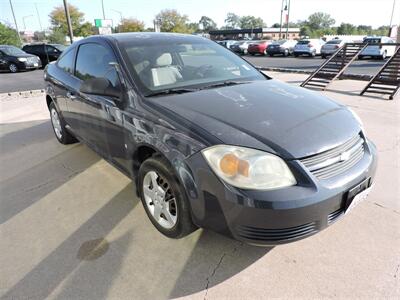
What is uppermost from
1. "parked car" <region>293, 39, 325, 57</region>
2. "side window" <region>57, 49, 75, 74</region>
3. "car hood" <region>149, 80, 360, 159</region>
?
"side window" <region>57, 49, 75, 74</region>

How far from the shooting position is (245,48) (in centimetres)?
3023

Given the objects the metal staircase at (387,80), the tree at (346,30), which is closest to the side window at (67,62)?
the metal staircase at (387,80)

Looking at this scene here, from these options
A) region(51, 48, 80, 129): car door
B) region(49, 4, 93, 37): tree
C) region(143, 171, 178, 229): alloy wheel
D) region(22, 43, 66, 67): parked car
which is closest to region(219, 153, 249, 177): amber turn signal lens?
region(143, 171, 178, 229): alloy wheel

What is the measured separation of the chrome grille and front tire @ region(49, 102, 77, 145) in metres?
3.55

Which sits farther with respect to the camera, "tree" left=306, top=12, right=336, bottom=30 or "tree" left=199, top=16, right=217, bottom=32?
"tree" left=199, top=16, right=217, bottom=32

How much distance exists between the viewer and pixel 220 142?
1858 millimetres

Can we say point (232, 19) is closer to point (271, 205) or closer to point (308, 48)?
point (308, 48)

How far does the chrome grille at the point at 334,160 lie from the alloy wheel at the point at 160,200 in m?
0.97

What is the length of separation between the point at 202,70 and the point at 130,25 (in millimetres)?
59235

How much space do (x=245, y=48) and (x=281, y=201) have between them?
30.6 metres

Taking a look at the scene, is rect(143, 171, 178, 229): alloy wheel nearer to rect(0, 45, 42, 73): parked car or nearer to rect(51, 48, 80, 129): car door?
rect(51, 48, 80, 129): car door

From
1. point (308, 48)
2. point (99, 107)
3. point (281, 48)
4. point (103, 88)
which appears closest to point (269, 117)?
point (103, 88)

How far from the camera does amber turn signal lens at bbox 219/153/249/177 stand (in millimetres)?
1805

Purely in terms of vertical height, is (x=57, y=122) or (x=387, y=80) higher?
(x=57, y=122)
